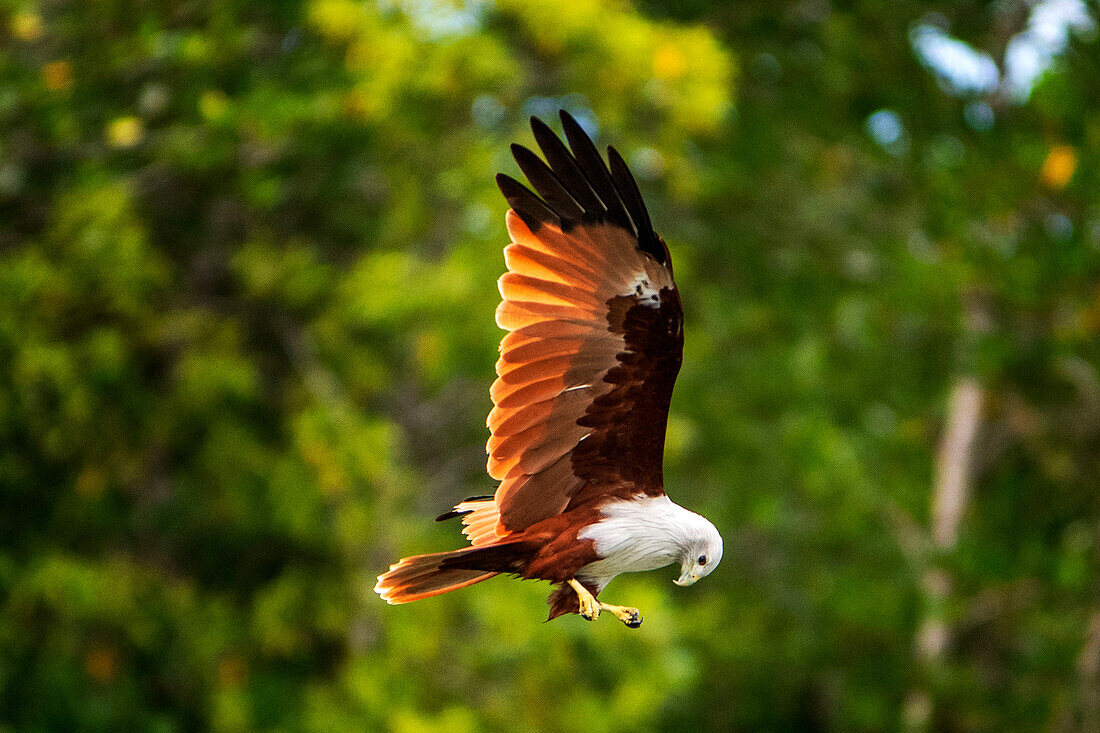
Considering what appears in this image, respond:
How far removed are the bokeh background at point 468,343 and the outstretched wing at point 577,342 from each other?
4.25 meters

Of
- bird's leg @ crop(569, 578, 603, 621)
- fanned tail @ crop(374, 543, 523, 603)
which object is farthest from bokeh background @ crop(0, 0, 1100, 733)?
bird's leg @ crop(569, 578, 603, 621)

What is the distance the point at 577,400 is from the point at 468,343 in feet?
20.8

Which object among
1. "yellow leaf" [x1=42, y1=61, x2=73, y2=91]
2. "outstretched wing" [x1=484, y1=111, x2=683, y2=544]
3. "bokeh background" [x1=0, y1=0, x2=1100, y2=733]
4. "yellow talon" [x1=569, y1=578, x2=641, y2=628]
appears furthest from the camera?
"bokeh background" [x1=0, y1=0, x2=1100, y2=733]

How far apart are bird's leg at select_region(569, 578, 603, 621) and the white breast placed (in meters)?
0.04

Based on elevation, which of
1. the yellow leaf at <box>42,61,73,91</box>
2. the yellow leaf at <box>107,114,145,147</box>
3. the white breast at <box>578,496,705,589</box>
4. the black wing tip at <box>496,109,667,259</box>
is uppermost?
the yellow leaf at <box>42,61,73,91</box>

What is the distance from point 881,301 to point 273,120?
6621mm

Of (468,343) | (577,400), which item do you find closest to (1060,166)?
(468,343)

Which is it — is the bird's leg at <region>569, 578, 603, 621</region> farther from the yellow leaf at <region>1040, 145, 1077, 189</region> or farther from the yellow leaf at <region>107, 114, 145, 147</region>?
the yellow leaf at <region>1040, 145, 1077, 189</region>

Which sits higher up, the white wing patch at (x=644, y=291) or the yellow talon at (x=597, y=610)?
the white wing patch at (x=644, y=291)

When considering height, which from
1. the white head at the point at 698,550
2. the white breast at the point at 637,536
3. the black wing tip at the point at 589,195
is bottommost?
the white head at the point at 698,550

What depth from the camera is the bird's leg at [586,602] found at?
2.12 m

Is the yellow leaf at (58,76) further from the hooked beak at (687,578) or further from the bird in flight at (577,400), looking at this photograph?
the hooked beak at (687,578)

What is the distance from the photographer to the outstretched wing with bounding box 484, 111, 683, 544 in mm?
2391


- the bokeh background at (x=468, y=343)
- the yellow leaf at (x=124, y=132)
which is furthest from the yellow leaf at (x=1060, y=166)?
the yellow leaf at (x=124, y=132)
